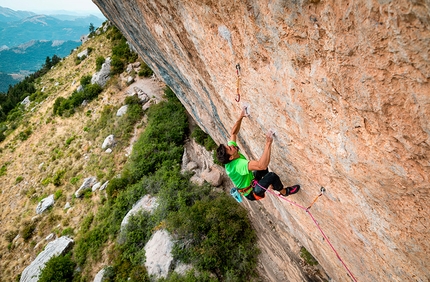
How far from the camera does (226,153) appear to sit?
461 centimetres

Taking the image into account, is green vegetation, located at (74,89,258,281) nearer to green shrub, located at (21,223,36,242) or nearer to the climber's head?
green shrub, located at (21,223,36,242)

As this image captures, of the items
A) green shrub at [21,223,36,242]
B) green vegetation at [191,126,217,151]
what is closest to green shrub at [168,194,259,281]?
green vegetation at [191,126,217,151]

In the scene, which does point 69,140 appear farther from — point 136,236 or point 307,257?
point 307,257

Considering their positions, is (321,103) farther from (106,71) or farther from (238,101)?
(106,71)

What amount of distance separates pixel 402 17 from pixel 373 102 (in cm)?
86

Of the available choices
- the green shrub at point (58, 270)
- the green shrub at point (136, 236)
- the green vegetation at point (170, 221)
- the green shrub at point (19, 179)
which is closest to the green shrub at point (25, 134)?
the green shrub at point (19, 179)

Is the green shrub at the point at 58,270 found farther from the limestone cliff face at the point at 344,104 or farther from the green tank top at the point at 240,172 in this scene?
the limestone cliff face at the point at 344,104

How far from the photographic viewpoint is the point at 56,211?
Answer: 1548cm

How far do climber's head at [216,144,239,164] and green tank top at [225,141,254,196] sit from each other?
12cm

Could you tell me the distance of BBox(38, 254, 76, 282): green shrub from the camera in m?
11.6

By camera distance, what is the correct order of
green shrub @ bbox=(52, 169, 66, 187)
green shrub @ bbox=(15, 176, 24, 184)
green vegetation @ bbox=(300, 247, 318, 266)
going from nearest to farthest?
green vegetation @ bbox=(300, 247, 318, 266) → green shrub @ bbox=(52, 169, 66, 187) → green shrub @ bbox=(15, 176, 24, 184)

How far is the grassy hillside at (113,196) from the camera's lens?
10.1 metres

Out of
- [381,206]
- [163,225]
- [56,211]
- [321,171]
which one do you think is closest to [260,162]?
[321,171]

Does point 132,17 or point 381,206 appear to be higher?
point 132,17
